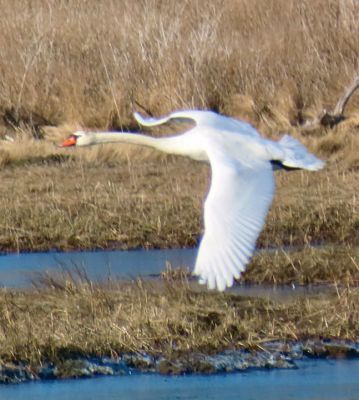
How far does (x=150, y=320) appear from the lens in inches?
251

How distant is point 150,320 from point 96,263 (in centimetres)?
227

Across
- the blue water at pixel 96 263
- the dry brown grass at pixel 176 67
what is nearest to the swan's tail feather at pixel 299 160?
the blue water at pixel 96 263

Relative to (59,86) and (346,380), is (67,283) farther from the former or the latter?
(59,86)

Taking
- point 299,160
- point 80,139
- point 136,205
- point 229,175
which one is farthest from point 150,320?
point 136,205

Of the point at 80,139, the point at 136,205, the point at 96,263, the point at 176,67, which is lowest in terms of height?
the point at 176,67

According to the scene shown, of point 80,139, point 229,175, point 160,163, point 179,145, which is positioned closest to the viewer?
point 229,175

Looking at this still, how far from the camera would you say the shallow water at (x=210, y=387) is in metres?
5.78

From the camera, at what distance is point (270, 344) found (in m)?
6.44

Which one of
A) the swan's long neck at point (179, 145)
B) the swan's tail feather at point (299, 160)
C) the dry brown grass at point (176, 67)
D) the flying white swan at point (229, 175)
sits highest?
the swan's tail feather at point (299, 160)

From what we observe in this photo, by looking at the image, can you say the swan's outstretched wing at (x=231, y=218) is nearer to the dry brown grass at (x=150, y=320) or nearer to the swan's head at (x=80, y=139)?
the dry brown grass at (x=150, y=320)

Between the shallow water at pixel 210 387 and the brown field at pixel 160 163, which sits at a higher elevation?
the shallow water at pixel 210 387

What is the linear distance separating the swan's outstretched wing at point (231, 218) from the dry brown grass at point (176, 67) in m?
7.58

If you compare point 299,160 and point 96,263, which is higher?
point 299,160

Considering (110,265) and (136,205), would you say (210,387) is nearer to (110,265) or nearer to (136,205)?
(110,265)
